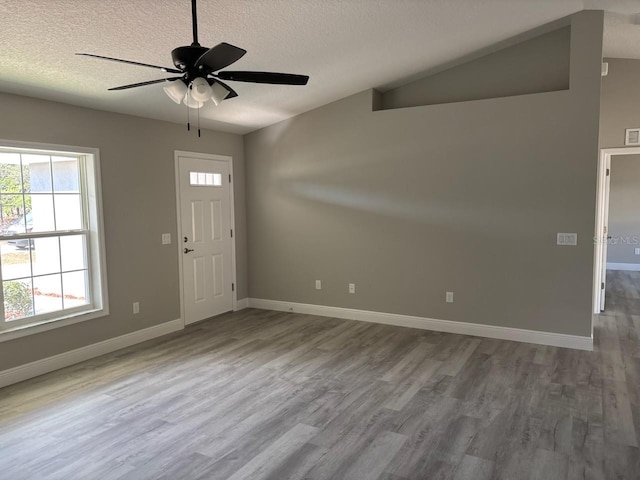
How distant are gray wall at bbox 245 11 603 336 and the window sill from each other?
7.98ft

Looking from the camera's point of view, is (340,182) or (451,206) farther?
(340,182)

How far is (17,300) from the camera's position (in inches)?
152

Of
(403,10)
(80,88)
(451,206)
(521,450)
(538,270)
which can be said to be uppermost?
(403,10)

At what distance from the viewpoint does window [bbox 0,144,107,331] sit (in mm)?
3775

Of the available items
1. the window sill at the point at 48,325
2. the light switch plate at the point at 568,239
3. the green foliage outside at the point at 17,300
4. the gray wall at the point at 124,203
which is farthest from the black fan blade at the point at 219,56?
the light switch plate at the point at 568,239

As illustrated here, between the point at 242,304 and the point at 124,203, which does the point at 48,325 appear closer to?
the point at 124,203

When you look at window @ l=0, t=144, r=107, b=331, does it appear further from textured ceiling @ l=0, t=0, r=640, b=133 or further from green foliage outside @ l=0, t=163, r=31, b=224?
textured ceiling @ l=0, t=0, r=640, b=133

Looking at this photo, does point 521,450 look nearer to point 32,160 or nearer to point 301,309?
point 301,309

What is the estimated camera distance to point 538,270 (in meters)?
4.59

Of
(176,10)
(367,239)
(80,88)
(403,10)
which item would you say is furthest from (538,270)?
(80,88)

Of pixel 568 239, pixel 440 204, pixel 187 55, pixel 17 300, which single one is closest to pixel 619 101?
pixel 568 239

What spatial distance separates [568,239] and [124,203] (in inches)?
183

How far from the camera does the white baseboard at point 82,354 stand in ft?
12.3

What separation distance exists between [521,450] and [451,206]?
9.38 feet
